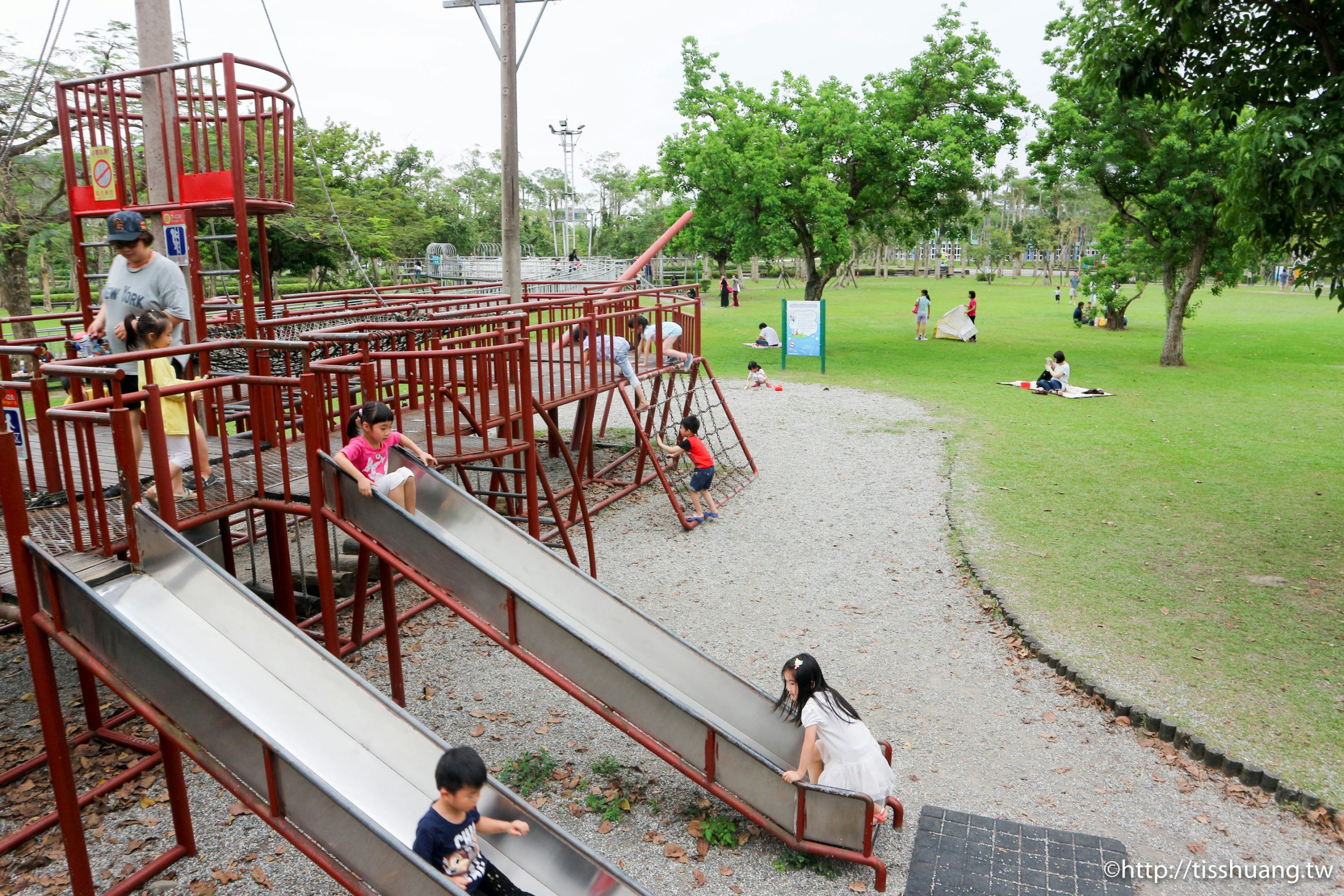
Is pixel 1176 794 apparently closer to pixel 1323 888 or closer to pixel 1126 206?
pixel 1323 888

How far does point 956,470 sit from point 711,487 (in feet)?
10.9

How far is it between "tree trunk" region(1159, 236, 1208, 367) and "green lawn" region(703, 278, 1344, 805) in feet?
1.69

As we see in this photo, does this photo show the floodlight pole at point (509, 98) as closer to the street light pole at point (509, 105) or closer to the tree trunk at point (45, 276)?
the street light pole at point (509, 105)

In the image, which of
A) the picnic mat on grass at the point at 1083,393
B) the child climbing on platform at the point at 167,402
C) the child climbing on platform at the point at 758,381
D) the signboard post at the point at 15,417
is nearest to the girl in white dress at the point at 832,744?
the child climbing on platform at the point at 167,402

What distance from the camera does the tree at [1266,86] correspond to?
604cm

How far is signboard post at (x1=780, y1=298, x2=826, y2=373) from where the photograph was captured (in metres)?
20.3

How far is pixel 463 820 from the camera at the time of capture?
10.9 ft

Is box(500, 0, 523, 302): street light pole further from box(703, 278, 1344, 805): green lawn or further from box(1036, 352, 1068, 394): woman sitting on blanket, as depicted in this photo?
box(1036, 352, 1068, 394): woman sitting on blanket

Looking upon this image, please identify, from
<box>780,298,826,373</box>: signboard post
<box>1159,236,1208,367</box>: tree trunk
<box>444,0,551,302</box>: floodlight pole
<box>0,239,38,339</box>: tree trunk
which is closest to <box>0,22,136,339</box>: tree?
<box>0,239,38,339</box>: tree trunk

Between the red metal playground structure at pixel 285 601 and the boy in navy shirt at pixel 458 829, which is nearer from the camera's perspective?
the boy in navy shirt at pixel 458 829

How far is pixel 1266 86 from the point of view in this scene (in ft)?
23.7

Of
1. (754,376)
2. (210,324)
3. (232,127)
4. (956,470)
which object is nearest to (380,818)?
(232,127)

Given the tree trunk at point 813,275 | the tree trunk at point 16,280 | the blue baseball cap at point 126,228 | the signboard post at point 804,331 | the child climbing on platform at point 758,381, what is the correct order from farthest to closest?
the tree trunk at point 813,275 → the signboard post at point 804,331 → the child climbing on platform at point 758,381 → the tree trunk at point 16,280 → the blue baseball cap at point 126,228

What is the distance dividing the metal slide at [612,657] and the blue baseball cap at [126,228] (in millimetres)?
1854
